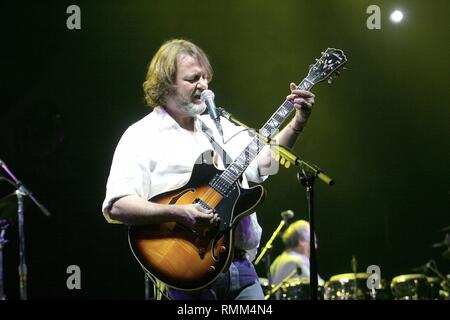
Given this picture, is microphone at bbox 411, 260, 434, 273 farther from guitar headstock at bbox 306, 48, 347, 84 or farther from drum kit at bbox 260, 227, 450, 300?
guitar headstock at bbox 306, 48, 347, 84

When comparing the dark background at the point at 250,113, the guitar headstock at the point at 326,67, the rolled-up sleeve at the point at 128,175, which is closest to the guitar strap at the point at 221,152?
the rolled-up sleeve at the point at 128,175

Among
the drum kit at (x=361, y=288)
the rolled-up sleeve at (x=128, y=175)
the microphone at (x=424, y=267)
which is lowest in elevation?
the drum kit at (x=361, y=288)

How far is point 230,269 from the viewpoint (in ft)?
10.4

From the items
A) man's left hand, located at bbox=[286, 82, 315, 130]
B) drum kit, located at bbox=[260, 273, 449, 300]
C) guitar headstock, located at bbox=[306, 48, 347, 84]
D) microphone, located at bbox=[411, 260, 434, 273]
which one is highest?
guitar headstock, located at bbox=[306, 48, 347, 84]

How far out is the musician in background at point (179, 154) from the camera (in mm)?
3170

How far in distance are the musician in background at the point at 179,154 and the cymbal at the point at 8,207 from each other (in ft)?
10.9

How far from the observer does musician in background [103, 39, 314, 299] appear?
317 centimetres

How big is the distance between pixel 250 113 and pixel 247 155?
16.8 ft

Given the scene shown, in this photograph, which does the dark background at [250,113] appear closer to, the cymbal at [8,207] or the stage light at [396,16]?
the stage light at [396,16]

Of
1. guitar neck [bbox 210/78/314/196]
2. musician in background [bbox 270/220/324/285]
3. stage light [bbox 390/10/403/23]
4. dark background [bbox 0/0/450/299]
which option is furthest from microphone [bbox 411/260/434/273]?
guitar neck [bbox 210/78/314/196]

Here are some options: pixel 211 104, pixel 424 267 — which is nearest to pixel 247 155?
pixel 211 104

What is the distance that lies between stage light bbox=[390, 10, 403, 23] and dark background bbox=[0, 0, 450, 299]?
9 cm

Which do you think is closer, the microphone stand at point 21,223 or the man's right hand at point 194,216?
the man's right hand at point 194,216

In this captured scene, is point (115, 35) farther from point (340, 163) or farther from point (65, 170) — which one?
point (340, 163)
